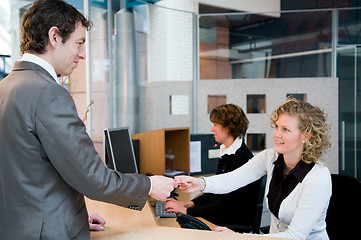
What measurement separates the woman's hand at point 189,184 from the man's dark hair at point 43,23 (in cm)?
112

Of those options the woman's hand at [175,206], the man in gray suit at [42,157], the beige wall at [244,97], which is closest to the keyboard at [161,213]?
the woman's hand at [175,206]

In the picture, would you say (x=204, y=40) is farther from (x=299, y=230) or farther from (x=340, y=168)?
(x=299, y=230)

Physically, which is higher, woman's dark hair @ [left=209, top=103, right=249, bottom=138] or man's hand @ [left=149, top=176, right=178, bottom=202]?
woman's dark hair @ [left=209, top=103, right=249, bottom=138]

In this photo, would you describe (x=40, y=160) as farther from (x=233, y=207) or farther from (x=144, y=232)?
(x=233, y=207)

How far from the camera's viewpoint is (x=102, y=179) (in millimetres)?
1209

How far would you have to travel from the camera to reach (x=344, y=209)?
199 centimetres

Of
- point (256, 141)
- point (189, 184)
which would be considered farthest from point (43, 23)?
point (256, 141)

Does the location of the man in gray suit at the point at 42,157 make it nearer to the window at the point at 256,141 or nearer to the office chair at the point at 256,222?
the office chair at the point at 256,222

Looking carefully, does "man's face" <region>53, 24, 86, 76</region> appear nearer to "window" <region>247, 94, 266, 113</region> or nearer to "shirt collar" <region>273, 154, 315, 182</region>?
"shirt collar" <region>273, 154, 315, 182</region>

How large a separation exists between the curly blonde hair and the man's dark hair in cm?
122

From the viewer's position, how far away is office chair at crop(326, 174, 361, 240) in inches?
76.9

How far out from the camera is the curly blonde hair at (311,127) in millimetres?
1856

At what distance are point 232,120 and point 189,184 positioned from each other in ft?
2.61

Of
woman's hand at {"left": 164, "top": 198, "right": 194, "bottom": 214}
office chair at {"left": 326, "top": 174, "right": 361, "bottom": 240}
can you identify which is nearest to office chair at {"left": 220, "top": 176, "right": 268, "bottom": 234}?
woman's hand at {"left": 164, "top": 198, "right": 194, "bottom": 214}
